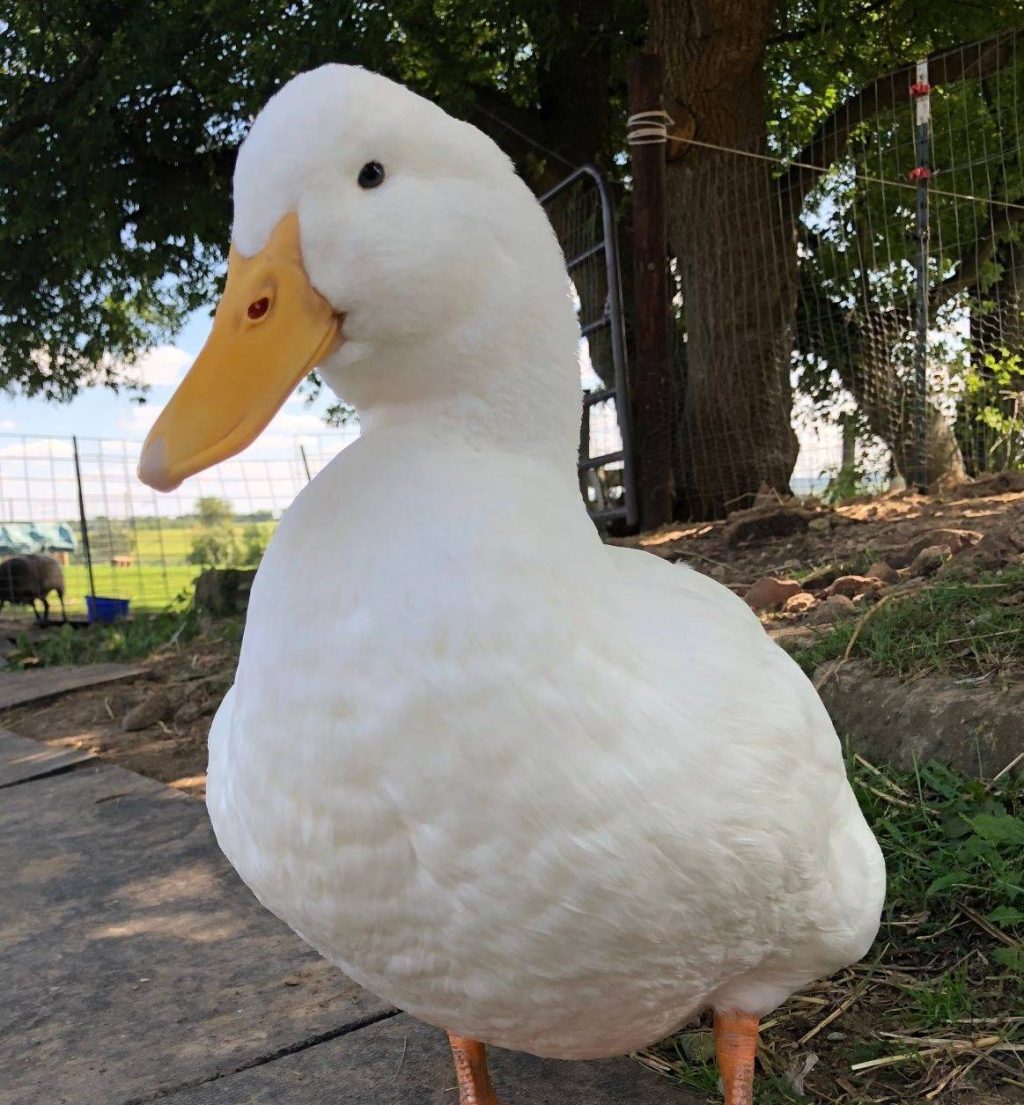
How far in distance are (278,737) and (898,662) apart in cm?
179

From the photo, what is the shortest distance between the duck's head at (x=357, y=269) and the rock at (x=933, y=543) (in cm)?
248

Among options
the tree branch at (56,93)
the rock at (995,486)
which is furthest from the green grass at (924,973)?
the tree branch at (56,93)

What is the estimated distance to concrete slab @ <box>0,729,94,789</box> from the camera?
12.0ft

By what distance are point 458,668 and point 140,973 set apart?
1441 mm

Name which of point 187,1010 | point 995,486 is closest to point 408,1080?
point 187,1010

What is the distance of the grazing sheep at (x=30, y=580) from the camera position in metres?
9.55

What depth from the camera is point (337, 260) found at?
3.81 feet

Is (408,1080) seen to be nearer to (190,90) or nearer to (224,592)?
(224,592)

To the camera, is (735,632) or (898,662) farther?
(898,662)

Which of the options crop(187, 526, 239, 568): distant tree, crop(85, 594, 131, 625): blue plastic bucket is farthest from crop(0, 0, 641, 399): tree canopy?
crop(187, 526, 239, 568): distant tree

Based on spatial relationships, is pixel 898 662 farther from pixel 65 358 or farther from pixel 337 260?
pixel 65 358

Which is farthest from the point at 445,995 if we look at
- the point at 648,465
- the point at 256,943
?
the point at 648,465

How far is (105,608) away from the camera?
9164mm

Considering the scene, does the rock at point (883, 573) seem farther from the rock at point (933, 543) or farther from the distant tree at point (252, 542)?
the distant tree at point (252, 542)
